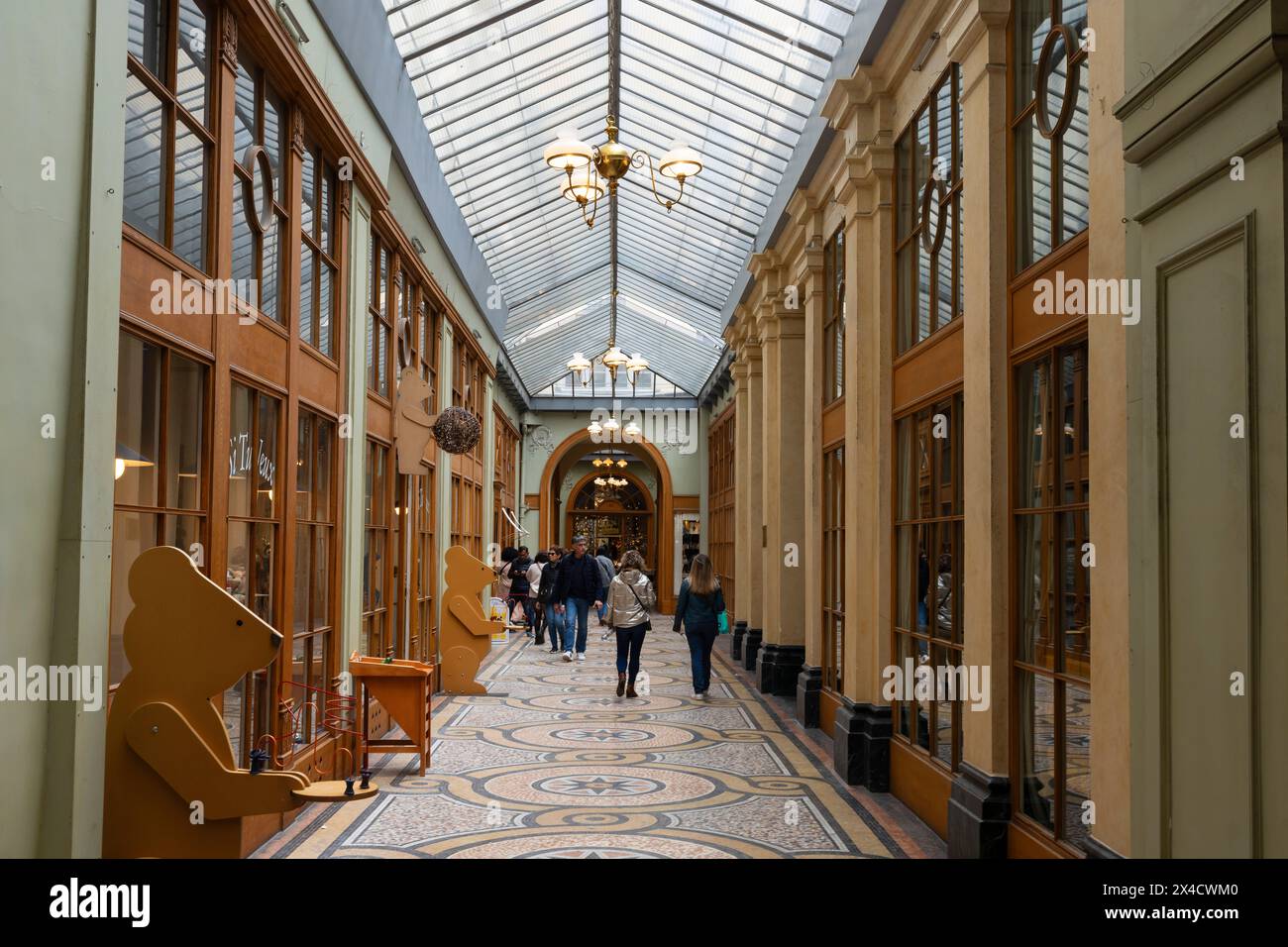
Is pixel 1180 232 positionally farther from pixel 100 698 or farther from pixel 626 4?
pixel 626 4

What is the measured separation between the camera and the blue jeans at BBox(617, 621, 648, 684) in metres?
11.5

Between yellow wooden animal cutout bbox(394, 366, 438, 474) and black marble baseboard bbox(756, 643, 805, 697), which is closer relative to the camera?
Result: yellow wooden animal cutout bbox(394, 366, 438, 474)

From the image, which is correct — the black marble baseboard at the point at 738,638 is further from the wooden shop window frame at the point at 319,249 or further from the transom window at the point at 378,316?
the wooden shop window frame at the point at 319,249

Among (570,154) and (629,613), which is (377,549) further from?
(570,154)

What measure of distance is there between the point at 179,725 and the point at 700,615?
26.7ft

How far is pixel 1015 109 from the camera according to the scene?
17.8ft

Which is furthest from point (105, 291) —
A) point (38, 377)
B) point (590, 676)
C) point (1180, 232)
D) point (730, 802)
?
point (590, 676)

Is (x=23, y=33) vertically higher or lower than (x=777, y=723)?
higher

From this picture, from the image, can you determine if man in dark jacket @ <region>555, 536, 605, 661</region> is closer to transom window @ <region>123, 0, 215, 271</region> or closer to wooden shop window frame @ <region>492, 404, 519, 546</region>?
wooden shop window frame @ <region>492, 404, 519, 546</region>

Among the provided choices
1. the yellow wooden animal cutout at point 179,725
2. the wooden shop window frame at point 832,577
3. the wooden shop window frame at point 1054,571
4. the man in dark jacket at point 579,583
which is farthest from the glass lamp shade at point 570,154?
the man in dark jacket at point 579,583

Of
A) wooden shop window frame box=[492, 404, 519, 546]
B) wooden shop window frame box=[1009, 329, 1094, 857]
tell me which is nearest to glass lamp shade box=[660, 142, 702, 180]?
wooden shop window frame box=[1009, 329, 1094, 857]

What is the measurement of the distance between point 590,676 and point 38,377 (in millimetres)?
10440

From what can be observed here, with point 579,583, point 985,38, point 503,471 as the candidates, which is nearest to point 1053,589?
point 985,38

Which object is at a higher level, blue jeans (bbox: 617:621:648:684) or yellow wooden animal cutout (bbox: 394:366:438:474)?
yellow wooden animal cutout (bbox: 394:366:438:474)
